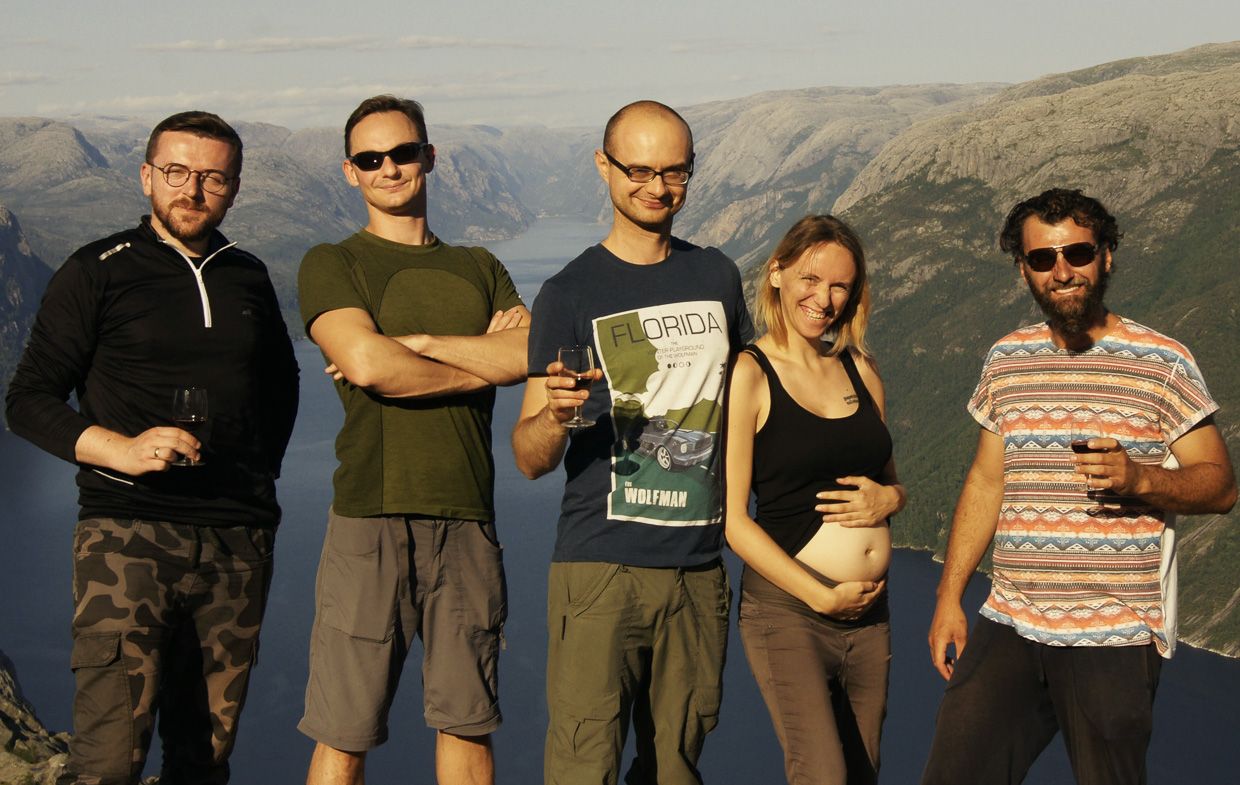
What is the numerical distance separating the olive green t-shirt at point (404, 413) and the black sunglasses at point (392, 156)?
33 centimetres

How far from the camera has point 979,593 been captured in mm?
100188

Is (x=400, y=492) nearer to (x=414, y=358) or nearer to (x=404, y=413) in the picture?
(x=404, y=413)

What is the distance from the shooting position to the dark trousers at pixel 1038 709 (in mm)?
4637

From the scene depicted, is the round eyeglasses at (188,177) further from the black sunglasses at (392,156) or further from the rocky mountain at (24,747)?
the rocky mountain at (24,747)

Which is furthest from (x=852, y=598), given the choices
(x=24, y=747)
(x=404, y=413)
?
(x=24, y=747)

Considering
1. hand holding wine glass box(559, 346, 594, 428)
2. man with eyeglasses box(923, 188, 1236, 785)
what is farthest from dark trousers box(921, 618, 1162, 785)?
hand holding wine glass box(559, 346, 594, 428)

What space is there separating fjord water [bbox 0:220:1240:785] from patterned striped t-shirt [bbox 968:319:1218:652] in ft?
208

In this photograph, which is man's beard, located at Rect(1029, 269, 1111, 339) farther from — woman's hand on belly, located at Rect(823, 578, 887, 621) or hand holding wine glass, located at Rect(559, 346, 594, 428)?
hand holding wine glass, located at Rect(559, 346, 594, 428)

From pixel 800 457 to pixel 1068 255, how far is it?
163 cm

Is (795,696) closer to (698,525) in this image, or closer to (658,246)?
(698,525)

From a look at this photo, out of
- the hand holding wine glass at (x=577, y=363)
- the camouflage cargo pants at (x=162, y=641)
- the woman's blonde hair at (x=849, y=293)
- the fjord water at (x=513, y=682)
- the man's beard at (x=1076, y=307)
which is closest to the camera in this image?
the hand holding wine glass at (x=577, y=363)

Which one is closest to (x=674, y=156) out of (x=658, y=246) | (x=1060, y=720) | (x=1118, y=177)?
(x=658, y=246)

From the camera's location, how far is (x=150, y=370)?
15.9 feet

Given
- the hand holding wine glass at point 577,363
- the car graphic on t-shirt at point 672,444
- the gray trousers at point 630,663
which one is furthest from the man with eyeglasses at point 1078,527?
the hand holding wine glass at point 577,363
